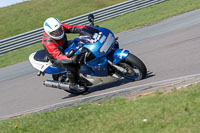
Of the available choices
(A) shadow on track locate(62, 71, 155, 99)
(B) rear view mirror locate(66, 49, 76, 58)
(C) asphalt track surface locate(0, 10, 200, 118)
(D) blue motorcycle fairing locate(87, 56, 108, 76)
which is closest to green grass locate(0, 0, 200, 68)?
(C) asphalt track surface locate(0, 10, 200, 118)

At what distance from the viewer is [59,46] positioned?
24.2 ft

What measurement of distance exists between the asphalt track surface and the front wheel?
142mm

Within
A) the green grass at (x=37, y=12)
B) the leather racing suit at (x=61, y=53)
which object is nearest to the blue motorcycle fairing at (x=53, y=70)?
the leather racing suit at (x=61, y=53)

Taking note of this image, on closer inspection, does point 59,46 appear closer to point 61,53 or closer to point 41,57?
point 61,53

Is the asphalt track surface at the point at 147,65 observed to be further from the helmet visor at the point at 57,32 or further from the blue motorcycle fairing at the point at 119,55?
the helmet visor at the point at 57,32

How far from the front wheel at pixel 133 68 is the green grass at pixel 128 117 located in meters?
1.12

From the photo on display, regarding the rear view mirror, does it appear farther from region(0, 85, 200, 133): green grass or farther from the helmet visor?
region(0, 85, 200, 133): green grass

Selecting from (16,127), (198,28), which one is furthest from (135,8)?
(16,127)

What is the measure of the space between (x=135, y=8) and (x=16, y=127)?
13984 mm

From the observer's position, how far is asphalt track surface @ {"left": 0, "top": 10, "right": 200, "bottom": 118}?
7.71 m

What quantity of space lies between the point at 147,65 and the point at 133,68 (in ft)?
4.74

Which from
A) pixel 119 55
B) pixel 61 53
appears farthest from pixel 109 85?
pixel 61 53

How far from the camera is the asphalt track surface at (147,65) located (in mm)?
7715

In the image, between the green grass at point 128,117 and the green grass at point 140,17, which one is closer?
the green grass at point 128,117
